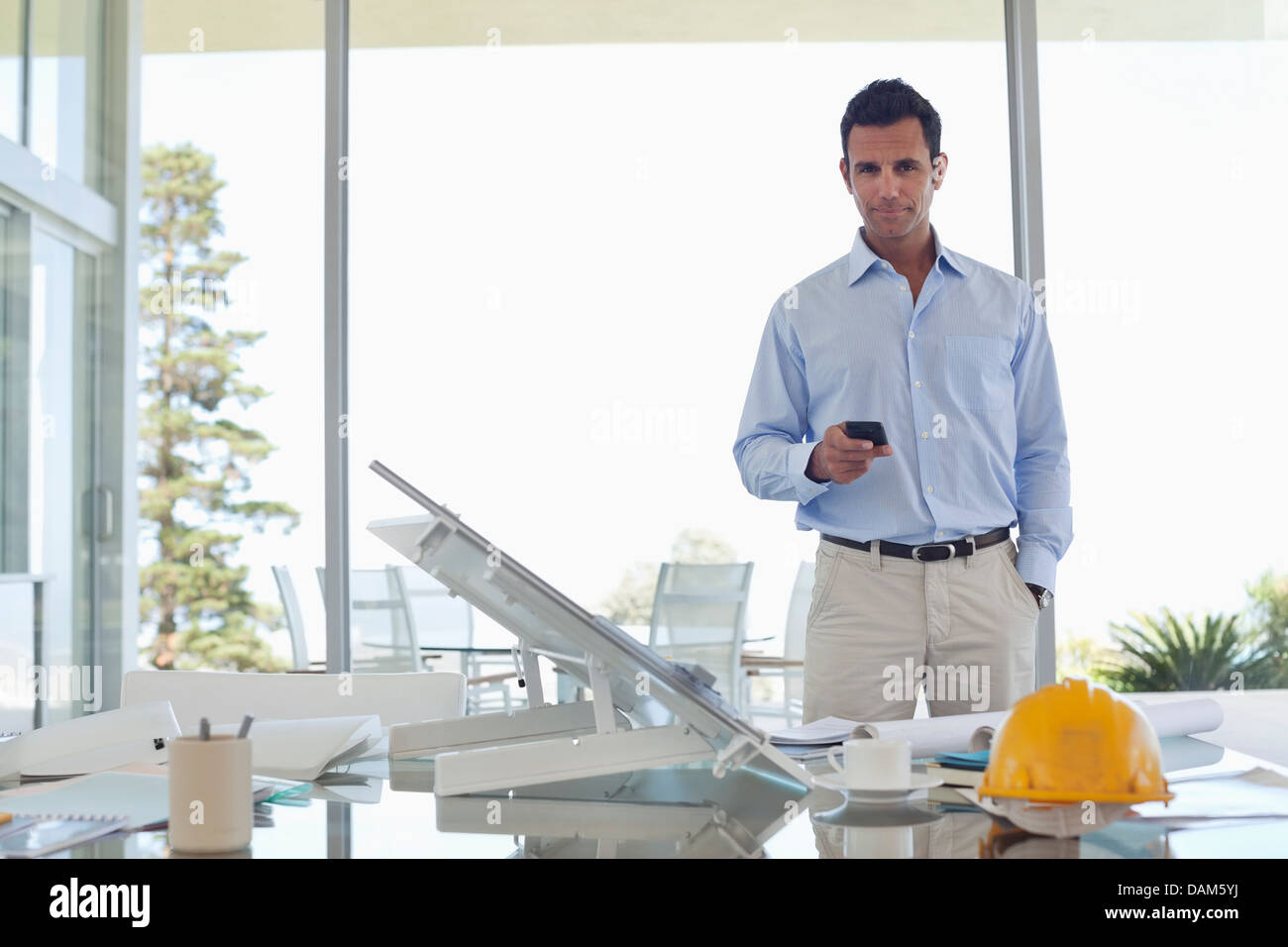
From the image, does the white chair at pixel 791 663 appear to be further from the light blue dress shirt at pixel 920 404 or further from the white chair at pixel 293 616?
the light blue dress shirt at pixel 920 404

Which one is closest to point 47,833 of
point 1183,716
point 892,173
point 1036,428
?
point 1183,716

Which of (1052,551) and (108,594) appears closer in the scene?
(1052,551)

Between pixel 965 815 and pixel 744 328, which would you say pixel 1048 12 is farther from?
pixel 965 815

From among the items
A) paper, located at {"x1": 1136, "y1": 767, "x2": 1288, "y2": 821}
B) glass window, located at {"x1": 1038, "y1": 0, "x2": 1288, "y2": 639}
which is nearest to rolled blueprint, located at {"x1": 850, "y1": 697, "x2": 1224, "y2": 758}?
paper, located at {"x1": 1136, "y1": 767, "x2": 1288, "y2": 821}

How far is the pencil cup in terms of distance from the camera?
0.91 meters

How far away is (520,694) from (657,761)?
433cm

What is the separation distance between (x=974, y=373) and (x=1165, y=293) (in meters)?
2.22

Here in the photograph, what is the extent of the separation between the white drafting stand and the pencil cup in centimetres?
25

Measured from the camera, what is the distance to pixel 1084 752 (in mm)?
942

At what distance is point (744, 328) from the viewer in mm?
4785

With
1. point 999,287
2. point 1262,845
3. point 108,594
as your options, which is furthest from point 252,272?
point 1262,845

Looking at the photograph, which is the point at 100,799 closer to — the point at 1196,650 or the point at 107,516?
the point at 107,516

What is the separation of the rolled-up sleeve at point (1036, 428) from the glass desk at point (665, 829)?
3.66 ft
